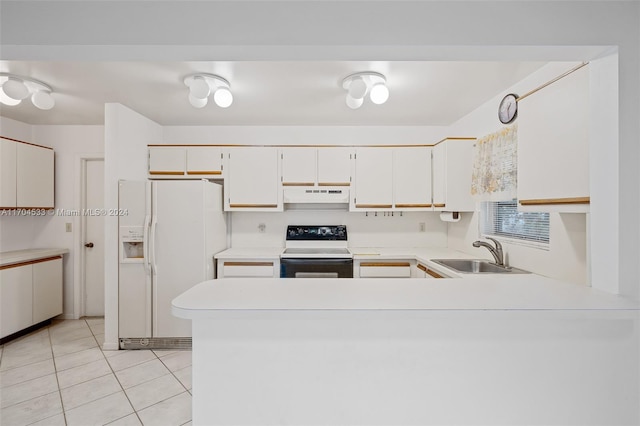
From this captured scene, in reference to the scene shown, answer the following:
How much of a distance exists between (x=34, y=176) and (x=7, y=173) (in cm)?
28

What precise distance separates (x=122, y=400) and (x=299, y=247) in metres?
2.16

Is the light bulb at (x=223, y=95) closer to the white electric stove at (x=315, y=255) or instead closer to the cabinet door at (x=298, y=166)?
the cabinet door at (x=298, y=166)

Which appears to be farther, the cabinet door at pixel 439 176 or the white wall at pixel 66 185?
the white wall at pixel 66 185

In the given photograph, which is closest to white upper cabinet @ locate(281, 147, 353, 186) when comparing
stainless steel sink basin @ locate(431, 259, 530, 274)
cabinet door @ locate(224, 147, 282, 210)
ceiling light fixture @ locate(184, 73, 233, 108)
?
cabinet door @ locate(224, 147, 282, 210)

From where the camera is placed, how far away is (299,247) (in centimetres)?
372

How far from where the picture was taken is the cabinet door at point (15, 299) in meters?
3.00

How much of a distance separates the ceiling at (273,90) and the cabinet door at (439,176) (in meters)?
0.41

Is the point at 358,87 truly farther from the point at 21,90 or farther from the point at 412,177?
the point at 21,90

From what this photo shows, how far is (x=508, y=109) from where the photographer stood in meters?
2.54

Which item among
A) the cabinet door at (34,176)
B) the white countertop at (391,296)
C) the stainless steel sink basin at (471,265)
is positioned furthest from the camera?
the cabinet door at (34,176)

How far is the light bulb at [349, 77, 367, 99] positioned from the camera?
2.30 meters

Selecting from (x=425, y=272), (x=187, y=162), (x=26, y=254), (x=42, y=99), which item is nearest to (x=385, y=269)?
(x=425, y=272)

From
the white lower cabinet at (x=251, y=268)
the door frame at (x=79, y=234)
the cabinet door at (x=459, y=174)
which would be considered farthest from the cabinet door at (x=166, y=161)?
the cabinet door at (x=459, y=174)

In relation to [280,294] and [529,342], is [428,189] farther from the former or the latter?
[280,294]
